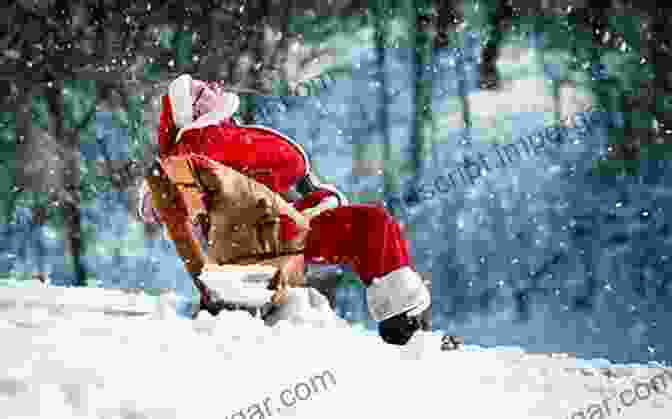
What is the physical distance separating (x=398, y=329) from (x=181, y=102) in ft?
2.62

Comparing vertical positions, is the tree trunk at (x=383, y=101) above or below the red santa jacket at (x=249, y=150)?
below

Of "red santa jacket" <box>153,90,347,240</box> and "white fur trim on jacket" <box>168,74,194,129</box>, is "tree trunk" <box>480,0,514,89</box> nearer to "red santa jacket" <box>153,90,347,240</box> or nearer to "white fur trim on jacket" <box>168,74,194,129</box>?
"red santa jacket" <box>153,90,347,240</box>

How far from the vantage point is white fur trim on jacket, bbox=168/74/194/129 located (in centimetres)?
204

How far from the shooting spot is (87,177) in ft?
17.1

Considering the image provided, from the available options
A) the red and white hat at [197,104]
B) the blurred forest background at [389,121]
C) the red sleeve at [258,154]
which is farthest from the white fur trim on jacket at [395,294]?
the blurred forest background at [389,121]

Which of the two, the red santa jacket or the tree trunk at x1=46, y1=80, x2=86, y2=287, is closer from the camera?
the red santa jacket

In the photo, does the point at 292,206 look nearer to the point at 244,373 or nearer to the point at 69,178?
the point at 244,373

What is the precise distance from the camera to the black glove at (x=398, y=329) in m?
1.91

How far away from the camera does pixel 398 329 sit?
1.91 m

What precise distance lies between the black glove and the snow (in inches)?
1.8

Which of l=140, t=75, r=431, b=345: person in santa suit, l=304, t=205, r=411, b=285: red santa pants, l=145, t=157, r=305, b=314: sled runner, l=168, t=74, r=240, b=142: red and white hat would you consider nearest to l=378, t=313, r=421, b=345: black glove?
l=140, t=75, r=431, b=345: person in santa suit

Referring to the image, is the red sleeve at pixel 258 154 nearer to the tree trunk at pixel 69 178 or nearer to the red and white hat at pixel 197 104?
the red and white hat at pixel 197 104

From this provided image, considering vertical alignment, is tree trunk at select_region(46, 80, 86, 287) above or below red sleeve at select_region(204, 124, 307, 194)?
below

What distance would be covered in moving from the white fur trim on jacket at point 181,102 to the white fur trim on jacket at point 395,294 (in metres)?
0.64
